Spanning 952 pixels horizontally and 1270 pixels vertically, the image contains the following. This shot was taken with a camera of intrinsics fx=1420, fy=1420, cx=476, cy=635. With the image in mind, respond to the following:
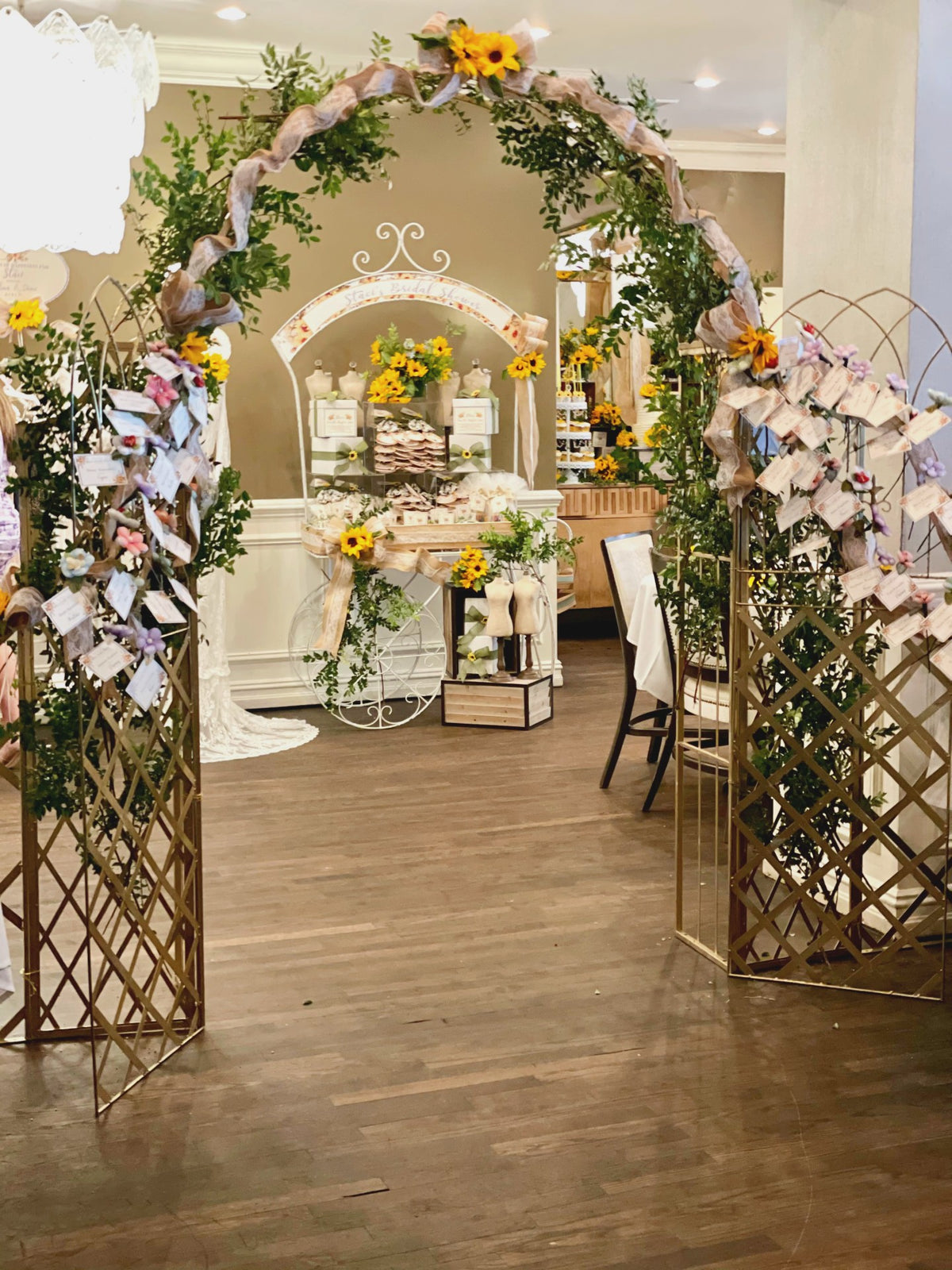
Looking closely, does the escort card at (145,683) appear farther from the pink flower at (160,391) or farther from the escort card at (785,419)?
the escort card at (785,419)

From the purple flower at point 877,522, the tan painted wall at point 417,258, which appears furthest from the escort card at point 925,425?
the tan painted wall at point 417,258

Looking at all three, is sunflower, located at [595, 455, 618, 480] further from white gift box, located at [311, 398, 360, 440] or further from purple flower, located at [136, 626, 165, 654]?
purple flower, located at [136, 626, 165, 654]

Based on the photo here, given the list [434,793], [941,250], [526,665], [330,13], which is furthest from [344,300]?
[941,250]

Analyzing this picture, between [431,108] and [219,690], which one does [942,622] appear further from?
[219,690]

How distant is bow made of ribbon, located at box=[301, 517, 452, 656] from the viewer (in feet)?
20.3

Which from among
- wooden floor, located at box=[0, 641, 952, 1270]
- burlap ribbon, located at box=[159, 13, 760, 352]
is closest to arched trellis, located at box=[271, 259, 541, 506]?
wooden floor, located at box=[0, 641, 952, 1270]

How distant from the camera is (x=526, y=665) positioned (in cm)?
653

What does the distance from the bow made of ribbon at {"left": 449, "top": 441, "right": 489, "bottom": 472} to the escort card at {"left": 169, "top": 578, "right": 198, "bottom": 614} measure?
366 centimetres

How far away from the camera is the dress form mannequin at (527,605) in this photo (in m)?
6.23

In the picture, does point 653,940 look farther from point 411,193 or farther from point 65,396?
point 411,193

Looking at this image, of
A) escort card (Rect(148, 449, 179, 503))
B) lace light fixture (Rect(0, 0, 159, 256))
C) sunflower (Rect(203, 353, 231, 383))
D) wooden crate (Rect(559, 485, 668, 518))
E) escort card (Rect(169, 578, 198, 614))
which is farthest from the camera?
wooden crate (Rect(559, 485, 668, 518))

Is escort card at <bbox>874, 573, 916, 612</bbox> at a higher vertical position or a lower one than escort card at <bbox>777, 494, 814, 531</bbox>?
lower

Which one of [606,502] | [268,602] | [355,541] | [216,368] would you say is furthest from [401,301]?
[216,368]

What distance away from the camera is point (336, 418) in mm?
6379
